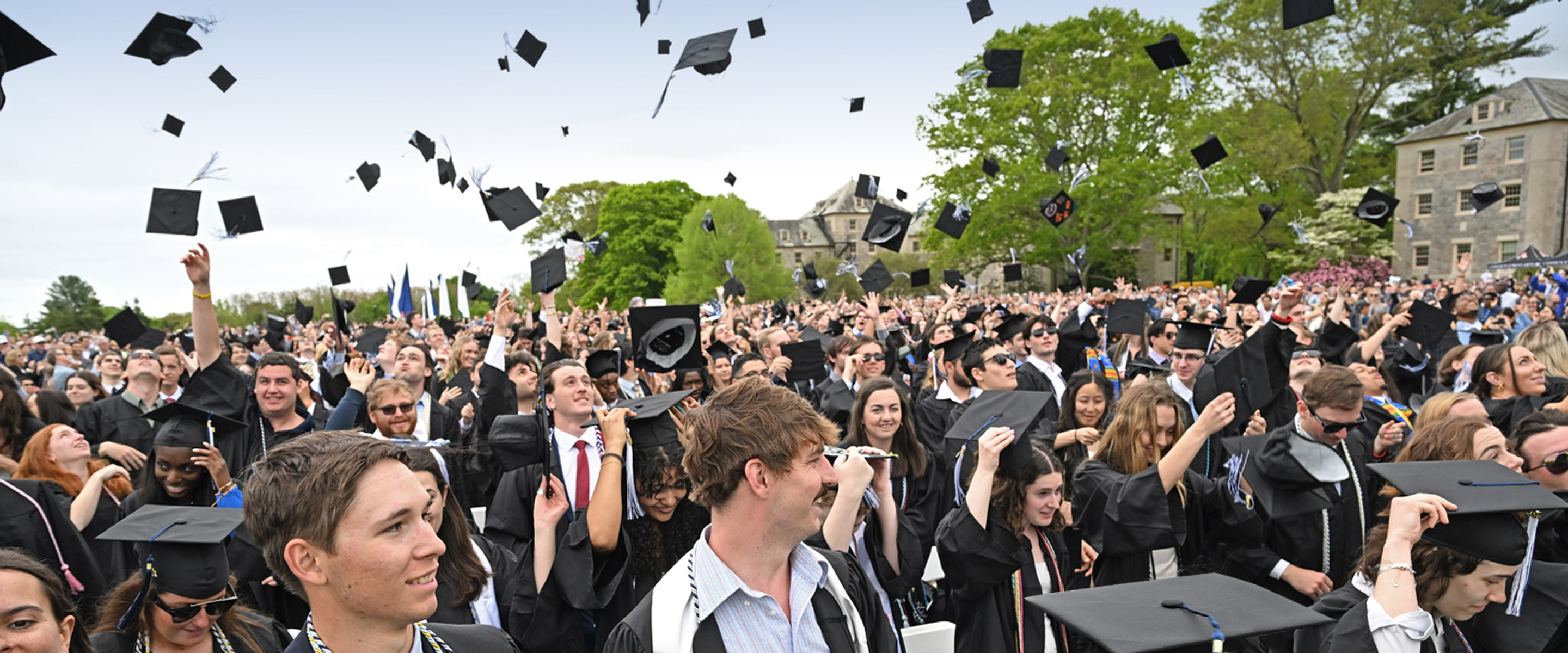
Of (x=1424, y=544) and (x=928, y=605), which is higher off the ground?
(x=1424, y=544)

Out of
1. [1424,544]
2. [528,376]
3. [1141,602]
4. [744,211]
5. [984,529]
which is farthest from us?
[744,211]

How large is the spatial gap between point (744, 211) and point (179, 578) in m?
52.1

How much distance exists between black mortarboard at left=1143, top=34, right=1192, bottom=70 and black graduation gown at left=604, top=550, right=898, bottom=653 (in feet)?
34.8

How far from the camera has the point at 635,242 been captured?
183 feet

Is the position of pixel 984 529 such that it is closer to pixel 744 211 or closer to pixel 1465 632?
pixel 1465 632

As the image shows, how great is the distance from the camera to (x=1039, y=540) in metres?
3.58

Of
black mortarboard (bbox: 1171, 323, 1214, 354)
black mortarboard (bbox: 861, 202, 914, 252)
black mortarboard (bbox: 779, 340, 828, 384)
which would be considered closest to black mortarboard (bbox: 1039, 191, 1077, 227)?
black mortarboard (bbox: 861, 202, 914, 252)

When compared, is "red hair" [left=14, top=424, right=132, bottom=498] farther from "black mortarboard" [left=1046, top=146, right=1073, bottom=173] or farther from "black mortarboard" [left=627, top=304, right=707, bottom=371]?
"black mortarboard" [left=1046, top=146, right=1073, bottom=173]

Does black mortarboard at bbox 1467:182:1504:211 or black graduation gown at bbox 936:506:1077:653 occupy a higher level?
black mortarboard at bbox 1467:182:1504:211

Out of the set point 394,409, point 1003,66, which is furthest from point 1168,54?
point 394,409

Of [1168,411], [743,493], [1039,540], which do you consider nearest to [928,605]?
[1039,540]

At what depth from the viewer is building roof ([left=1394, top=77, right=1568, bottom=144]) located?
39.1 m

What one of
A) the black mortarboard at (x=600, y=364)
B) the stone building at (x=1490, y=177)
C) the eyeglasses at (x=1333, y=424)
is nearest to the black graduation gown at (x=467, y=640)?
the eyeglasses at (x=1333, y=424)

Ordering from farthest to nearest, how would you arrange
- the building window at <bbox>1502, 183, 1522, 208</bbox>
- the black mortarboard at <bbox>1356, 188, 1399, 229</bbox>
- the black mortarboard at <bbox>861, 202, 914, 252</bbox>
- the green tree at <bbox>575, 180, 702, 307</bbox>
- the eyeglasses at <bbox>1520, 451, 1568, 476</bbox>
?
1. the green tree at <bbox>575, 180, 702, 307</bbox>
2. the building window at <bbox>1502, 183, 1522, 208</bbox>
3. the black mortarboard at <bbox>861, 202, 914, 252</bbox>
4. the black mortarboard at <bbox>1356, 188, 1399, 229</bbox>
5. the eyeglasses at <bbox>1520, 451, 1568, 476</bbox>
